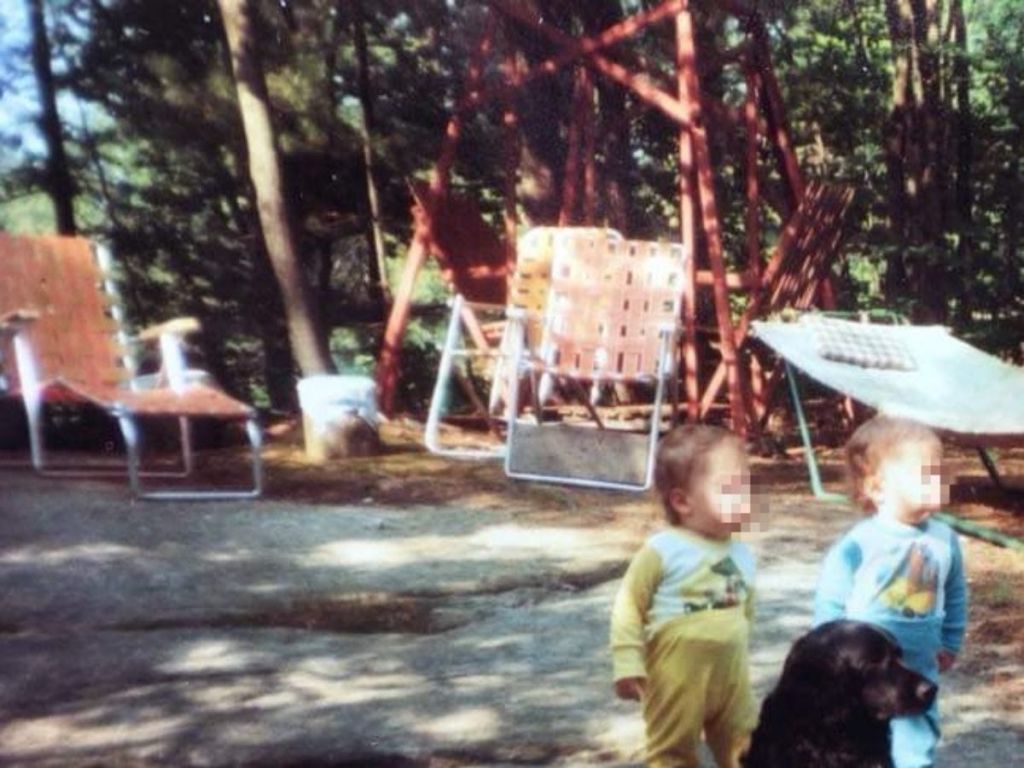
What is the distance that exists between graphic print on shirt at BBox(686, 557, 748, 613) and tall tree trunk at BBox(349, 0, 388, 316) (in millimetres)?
8979

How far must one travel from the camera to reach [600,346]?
7391 mm

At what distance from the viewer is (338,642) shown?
4250 millimetres

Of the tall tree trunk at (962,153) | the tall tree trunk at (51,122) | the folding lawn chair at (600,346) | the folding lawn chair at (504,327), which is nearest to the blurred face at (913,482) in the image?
the folding lawn chair at (600,346)

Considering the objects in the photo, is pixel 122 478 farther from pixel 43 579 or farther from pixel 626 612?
pixel 626 612

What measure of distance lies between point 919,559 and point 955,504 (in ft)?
13.5

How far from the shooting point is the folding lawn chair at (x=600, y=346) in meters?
6.99

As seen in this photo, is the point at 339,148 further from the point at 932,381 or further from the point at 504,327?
the point at 932,381

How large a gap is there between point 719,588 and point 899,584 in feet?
1.12

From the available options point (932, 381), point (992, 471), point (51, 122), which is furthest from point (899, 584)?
point (51, 122)

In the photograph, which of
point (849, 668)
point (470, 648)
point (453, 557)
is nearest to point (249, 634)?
point (470, 648)

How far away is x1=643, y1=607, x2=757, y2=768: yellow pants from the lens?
2.61 m

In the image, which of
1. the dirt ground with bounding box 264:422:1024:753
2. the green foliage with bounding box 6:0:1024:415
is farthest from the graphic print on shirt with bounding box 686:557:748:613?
the green foliage with bounding box 6:0:1024:415

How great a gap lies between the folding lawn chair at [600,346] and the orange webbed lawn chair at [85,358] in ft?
4.46

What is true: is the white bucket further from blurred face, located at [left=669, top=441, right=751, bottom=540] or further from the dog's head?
the dog's head
